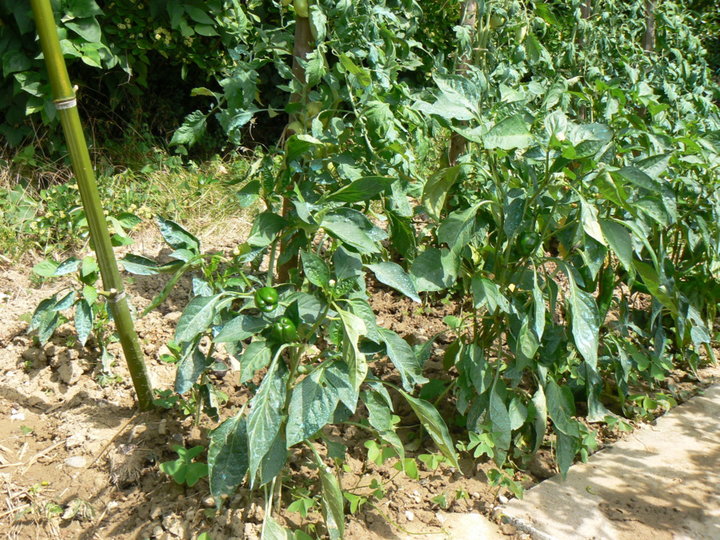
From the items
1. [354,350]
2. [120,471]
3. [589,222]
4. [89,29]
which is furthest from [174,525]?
[89,29]

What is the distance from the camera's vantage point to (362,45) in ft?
7.66

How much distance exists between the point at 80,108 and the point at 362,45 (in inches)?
106

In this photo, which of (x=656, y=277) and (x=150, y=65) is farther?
(x=150, y=65)

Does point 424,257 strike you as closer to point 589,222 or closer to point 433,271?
point 433,271

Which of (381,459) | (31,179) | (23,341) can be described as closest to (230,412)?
(381,459)

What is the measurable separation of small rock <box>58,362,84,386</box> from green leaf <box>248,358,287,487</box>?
1237mm

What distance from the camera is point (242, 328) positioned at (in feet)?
5.48

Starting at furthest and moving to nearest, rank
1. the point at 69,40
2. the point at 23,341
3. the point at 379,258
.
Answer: the point at 69,40 → the point at 23,341 → the point at 379,258

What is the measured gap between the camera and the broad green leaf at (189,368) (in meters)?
1.84

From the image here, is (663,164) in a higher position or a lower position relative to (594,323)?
higher

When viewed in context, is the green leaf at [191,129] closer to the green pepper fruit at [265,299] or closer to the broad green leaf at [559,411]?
the green pepper fruit at [265,299]

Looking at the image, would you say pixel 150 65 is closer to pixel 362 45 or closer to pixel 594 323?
pixel 362 45

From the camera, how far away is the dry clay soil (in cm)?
203

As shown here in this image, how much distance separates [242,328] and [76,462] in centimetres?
100
